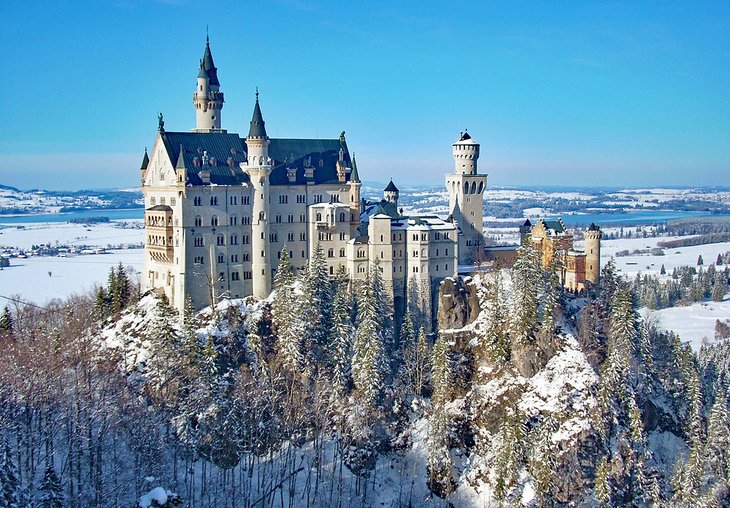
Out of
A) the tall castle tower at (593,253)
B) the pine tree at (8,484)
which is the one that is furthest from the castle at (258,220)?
the pine tree at (8,484)

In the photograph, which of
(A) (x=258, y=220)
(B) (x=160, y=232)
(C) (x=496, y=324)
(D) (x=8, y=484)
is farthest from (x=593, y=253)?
(D) (x=8, y=484)

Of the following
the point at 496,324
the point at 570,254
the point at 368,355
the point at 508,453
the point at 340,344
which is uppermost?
the point at 570,254

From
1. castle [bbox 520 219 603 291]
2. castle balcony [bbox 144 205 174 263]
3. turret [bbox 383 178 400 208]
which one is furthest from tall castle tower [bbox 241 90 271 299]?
castle [bbox 520 219 603 291]

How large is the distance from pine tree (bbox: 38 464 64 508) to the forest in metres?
4.41

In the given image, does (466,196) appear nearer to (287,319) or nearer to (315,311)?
(315,311)

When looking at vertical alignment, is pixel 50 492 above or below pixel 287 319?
below

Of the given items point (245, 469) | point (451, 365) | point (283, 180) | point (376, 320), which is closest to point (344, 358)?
point (376, 320)

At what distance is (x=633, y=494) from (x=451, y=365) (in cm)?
2411

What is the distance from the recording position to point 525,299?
86125 millimetres

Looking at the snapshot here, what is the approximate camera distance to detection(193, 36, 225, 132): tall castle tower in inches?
4107

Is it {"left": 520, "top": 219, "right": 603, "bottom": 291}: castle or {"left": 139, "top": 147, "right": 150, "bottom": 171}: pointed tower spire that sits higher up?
{"left": 139, "top": 147, "right": 150, "bottom": 171}: pointed tower spire

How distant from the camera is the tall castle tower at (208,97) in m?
104

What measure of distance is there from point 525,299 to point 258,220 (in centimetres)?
3583

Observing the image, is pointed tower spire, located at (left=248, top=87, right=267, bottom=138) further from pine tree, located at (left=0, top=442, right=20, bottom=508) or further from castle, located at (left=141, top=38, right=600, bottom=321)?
pine tree, located at (left=0, top=442, right=20, bottom=508)
